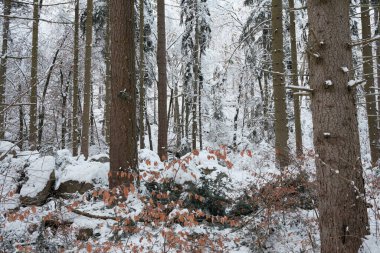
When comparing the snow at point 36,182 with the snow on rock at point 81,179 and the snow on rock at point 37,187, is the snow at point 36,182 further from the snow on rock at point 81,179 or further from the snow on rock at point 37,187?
the snow on rock at point 81,179

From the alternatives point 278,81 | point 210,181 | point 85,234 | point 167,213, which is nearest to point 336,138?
point 167,213

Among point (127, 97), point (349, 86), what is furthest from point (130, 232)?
point (349, 86)

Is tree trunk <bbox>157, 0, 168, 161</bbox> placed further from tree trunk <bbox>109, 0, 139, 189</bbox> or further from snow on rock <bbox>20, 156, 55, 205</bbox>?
snow on rock <bbox>20, 156, 55, 205</bbox>

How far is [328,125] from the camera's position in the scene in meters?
3.25

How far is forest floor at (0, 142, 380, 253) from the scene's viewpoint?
494 cm

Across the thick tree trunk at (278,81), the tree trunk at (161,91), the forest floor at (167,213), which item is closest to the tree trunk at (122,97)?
the forest floor at (167,213)

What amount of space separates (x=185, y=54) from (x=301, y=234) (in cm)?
1662

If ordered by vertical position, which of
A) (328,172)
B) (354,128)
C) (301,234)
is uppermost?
(354,128)

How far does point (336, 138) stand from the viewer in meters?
Result: 3.21

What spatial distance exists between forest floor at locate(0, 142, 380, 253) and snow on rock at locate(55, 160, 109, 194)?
0.08 feet

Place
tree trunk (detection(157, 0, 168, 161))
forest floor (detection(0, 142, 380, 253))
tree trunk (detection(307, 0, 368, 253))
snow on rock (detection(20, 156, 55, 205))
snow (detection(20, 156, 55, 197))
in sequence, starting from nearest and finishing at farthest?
tree trunk (detection(307, 0, 368, 253))
forest floor (detection(0, 142, 380, 253))
snow on rock (detection(20, 156, 55, 205))
snow (detection(20, 156, 55, 197))
tree trunk (detection(157, 0, 168, 161))

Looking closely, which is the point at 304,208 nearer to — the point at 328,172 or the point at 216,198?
the point at 216,198

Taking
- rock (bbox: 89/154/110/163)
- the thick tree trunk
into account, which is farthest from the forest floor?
the thick tree trunk

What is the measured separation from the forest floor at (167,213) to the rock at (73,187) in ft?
0.08
